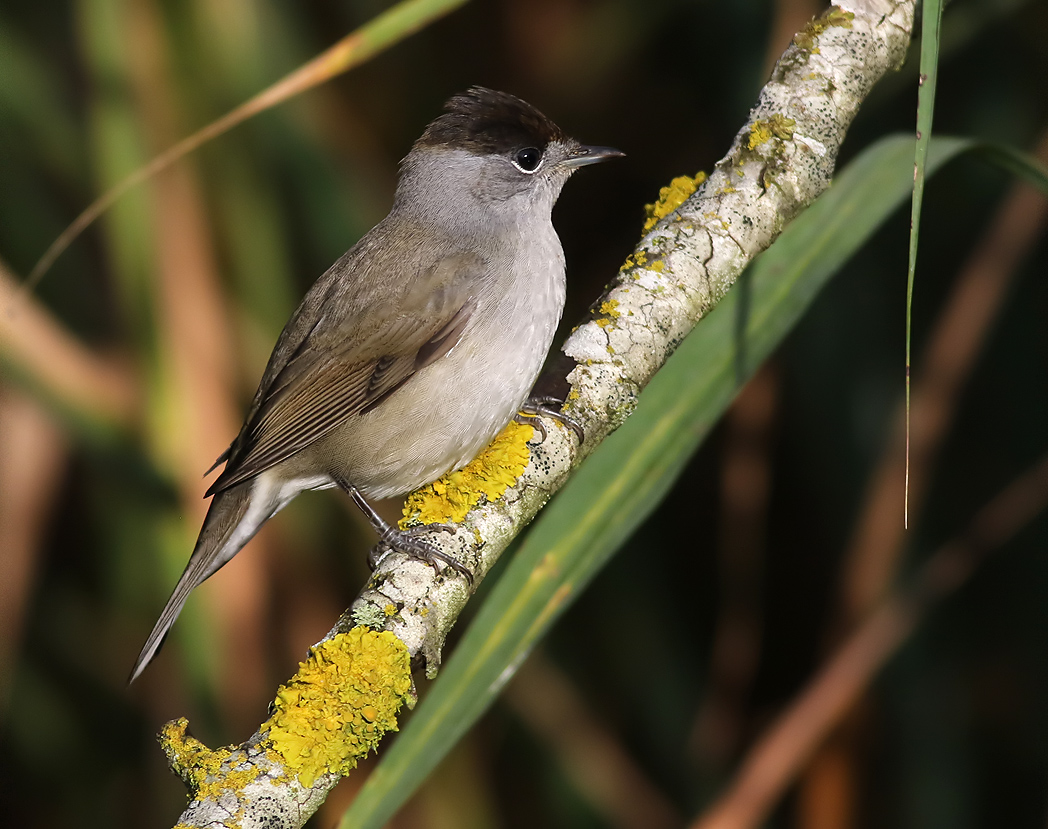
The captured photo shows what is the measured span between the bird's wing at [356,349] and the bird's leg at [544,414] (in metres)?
0.39

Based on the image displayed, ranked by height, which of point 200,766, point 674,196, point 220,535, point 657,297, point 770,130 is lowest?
point 220,535

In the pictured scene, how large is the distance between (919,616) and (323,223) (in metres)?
2.34

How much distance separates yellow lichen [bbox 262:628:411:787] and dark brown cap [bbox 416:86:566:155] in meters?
1.88

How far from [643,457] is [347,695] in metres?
0.70

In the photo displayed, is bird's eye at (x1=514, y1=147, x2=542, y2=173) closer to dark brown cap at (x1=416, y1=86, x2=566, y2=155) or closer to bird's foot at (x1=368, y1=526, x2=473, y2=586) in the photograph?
dark brown cap at (x1=416, y1=86, x2=566, y2=155)

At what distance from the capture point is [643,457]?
75.4 inches

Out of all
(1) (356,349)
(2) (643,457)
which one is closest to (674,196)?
(1) (356,349)

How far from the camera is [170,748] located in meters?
1.68

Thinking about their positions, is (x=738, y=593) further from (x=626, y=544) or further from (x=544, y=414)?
(x=544, y=414)

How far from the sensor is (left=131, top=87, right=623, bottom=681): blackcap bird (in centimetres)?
278

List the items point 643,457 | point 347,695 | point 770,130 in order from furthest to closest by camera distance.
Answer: point 770,130, point 643,457, point 347,695

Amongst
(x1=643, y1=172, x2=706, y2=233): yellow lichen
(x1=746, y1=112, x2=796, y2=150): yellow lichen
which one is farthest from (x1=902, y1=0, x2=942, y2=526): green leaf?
(x1=643, y1=172, x2=706, y2=233): yellow lichen

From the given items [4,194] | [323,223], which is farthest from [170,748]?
[4,194]

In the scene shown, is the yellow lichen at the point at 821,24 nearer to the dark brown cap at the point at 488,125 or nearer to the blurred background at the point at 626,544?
the blurred background at the point at 626,544
